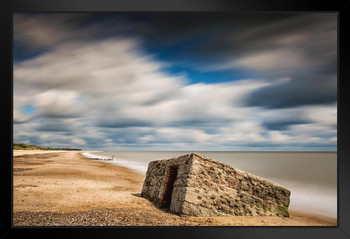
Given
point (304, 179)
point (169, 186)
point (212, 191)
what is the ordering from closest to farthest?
point (212, 191)
point (169, 186)
point (304, 179)

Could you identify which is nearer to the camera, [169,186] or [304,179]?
→ [169,186]

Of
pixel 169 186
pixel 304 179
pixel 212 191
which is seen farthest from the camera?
pixel 304 179

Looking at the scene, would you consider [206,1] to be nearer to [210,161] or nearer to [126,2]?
[126,2]

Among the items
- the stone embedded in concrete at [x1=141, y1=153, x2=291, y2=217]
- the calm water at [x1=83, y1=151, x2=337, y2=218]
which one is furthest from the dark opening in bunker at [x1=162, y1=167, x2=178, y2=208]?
the calm water at [x1=83, y1=151, x2=337, y2=218]

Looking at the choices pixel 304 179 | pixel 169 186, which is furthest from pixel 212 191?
pixel 304 179

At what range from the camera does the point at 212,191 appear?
6215 mm

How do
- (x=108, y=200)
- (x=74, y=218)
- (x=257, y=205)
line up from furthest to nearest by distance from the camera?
(x=108, y=200)
(x=257, y=205)
(x=74, y=218)

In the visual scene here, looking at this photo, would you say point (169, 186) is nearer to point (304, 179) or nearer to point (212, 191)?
point (212, 191)

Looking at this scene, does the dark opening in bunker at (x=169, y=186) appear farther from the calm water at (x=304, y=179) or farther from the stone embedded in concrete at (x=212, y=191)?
the calm water at (x=304, y=179)

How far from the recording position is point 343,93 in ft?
13.1

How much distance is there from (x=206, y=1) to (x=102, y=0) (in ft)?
5.38

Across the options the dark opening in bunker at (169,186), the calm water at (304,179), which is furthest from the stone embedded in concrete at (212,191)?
the calm water at (304,179)

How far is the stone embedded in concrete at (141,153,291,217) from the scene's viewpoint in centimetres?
604

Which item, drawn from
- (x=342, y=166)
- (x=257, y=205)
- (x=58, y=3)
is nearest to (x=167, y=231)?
(x=342, y=166)
